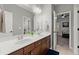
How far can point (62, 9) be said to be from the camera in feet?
5.36

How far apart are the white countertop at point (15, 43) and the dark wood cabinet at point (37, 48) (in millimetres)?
54

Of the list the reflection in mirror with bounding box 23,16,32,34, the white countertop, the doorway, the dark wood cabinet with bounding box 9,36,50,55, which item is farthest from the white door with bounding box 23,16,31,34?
the doorway

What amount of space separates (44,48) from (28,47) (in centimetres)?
34

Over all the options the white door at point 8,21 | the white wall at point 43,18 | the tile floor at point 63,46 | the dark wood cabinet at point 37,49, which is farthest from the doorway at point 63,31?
the white door at point 8,21

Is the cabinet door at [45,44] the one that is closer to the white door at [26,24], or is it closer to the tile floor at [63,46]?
the tile floor at [63,46]

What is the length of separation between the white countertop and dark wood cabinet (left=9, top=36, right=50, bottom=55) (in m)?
0.05

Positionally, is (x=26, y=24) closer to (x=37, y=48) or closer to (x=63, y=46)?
(x=37, y=48)

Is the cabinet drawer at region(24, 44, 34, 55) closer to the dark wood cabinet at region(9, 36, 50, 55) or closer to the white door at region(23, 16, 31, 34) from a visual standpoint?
the dark wood cabinet at region(9, 36, 50, 55)

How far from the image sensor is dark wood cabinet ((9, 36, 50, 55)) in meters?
1.44

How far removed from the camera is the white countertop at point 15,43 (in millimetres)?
1322

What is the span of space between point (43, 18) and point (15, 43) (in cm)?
57
